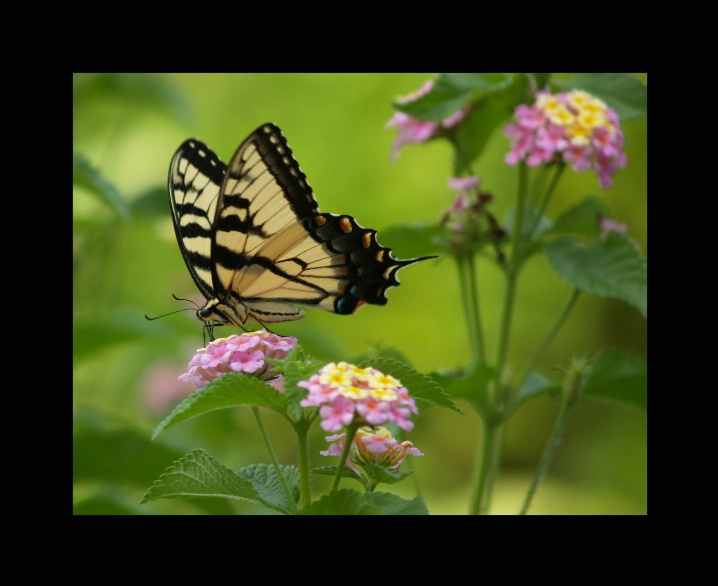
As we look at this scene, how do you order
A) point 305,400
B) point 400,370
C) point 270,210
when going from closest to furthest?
point 305,400, point 400,370, point 270,210

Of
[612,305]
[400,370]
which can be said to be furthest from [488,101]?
[612,305]

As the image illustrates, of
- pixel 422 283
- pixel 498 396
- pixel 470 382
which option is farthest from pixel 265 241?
pixel 422 283

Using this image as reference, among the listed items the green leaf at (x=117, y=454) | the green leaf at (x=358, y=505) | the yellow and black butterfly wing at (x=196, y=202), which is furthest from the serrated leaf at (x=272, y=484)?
the green leaf at (x=117, y=454)

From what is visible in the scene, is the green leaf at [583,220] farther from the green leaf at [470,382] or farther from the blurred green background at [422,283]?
the blurred green background at [422,283]

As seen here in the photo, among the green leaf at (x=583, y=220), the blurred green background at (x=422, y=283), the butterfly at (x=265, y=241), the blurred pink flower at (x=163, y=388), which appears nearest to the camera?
the butterfly at (x=265, y=241)

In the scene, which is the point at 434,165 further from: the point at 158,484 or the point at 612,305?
the point at 158,484

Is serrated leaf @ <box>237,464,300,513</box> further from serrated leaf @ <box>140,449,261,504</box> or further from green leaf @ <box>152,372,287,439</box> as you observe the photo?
green leaf @ <box>152,372,287,439</box>
